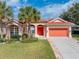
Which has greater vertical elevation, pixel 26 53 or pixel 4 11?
pixel 4 11

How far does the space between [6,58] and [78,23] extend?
2154 inches

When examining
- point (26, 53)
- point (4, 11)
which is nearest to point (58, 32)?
point (4, 11)

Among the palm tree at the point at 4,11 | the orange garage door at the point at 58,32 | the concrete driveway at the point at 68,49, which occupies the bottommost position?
the orange garage door at the point at 58,32

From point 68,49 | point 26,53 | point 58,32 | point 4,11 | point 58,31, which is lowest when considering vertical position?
point 58,32

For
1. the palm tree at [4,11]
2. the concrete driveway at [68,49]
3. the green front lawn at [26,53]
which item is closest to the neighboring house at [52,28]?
the palm tree at [4,11]

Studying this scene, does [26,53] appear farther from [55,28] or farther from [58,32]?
[58,32]

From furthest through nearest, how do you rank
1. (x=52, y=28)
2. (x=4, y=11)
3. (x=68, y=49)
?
(x=52, y=28)
(x=4, y=11)
(x=68, y=49)

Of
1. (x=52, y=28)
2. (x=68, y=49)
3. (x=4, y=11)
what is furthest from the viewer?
(x=52, y=28)

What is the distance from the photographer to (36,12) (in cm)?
4812

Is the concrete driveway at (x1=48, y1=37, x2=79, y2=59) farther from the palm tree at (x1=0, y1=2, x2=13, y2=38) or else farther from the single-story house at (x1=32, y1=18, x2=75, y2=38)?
the single-story house at (x1=32, y1=18, x2=75, y2=38)

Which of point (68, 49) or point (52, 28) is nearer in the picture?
point (68, 49)

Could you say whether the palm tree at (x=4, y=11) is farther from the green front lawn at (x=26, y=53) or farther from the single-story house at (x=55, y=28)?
the green front lawn at (x=26, y=53)

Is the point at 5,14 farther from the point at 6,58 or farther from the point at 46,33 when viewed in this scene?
the point at 6,58

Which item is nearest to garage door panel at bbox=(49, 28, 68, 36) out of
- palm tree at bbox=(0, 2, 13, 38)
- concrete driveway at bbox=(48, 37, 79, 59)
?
palm tree at bbox=(0, 2, 13, 38)
